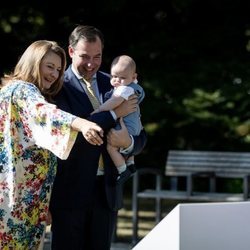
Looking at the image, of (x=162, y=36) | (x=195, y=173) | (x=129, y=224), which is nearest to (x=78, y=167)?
(x=195, y=173)

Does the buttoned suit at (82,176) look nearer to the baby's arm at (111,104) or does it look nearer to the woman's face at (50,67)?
the baby's arm at (111,104)

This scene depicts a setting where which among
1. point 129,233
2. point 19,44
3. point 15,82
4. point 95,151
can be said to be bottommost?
point 129,233

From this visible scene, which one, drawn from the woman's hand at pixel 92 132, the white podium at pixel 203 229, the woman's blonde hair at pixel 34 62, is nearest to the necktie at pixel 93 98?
the woman's blonde hair at pixel 34 62

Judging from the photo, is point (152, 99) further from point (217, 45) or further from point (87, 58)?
point (87, 58)

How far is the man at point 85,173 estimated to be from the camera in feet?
12.3

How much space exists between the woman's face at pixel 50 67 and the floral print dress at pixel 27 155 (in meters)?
0.09

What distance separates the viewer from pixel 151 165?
11758mm

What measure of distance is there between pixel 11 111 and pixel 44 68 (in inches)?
9.5

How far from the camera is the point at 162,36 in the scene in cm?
938

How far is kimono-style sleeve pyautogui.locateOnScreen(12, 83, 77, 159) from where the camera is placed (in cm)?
343

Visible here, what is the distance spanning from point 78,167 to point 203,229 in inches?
31.3

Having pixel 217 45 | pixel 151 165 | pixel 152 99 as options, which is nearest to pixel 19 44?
pixel 152 99

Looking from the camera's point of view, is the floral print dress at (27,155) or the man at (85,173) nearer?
the floral print dress at (27,155)

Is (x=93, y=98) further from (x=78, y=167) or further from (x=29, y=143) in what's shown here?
(x=29, y=143)
